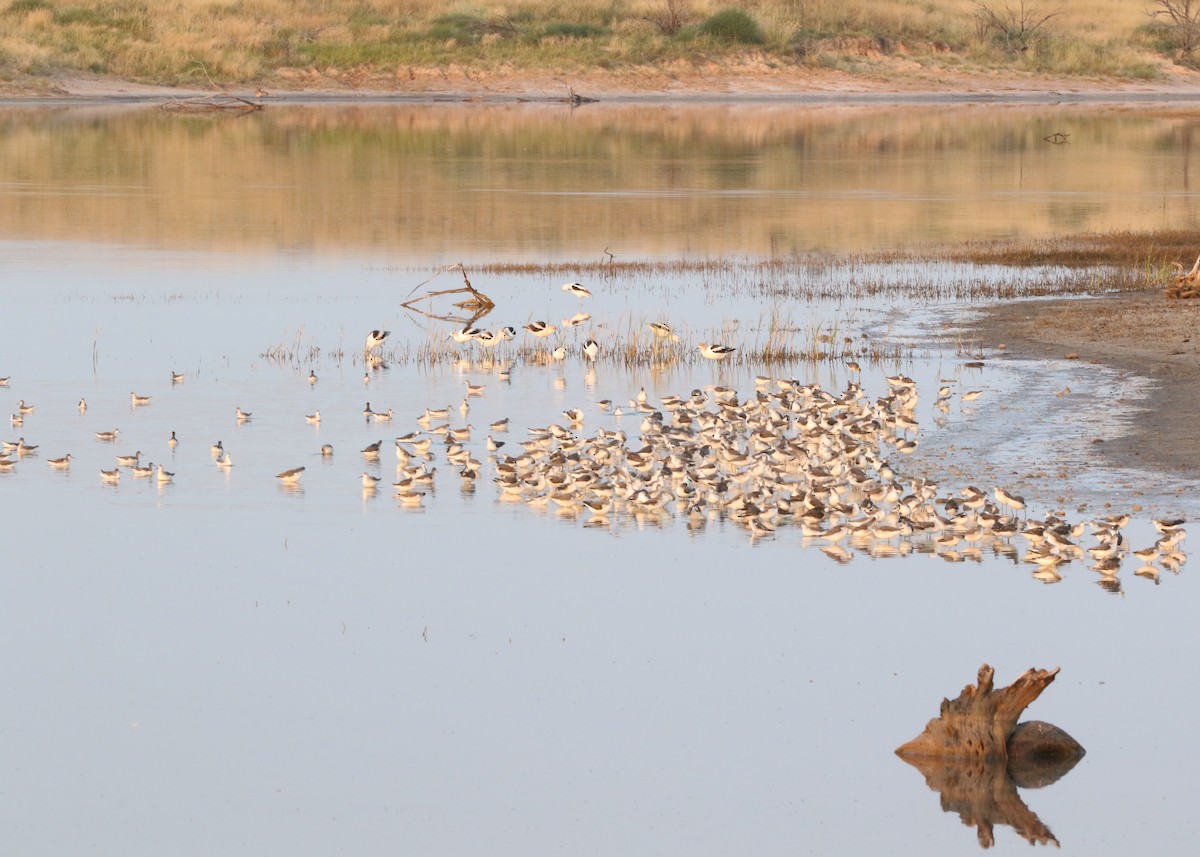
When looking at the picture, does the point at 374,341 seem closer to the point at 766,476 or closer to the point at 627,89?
the point at 766,476

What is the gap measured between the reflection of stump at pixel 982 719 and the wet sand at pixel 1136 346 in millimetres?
6589

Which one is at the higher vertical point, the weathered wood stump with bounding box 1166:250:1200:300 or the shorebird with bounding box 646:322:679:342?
the weathered wood stump with bounding box 1166:250:1200:300

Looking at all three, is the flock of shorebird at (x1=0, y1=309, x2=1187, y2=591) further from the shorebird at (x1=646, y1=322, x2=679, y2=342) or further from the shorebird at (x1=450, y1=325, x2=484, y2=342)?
the shorebird at (x1=450, y1=325, x2=484, y2=342)

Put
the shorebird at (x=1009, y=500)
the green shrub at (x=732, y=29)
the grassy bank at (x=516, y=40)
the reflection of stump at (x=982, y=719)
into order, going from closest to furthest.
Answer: the reflection of stump at (x=982, y=719), the shorebird at (x=1009, y=500), the grassy bank at (x=516, y=40), the green shrub at (x=732, y=29)

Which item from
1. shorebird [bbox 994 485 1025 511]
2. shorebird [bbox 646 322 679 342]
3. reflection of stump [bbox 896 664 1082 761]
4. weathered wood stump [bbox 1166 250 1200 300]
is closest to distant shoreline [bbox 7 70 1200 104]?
weathered wood stump [bbox 1166 250 1200 300]

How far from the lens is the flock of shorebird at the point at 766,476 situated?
13.4 meters

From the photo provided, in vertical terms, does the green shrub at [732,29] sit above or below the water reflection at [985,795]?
above

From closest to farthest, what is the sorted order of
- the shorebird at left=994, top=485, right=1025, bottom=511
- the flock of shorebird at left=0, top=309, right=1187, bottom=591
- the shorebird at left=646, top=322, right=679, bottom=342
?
the flock of shorebird at left=0, top=309, right=1187, bottom=591, the shorebird at left=994, top=485, right=1025, bottom=511, the shorebird at left=646, top=322, right=679, bottom=342

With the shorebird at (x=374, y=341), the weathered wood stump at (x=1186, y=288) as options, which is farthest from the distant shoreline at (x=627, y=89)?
the weathered wood stump at (x=1186, y=288)

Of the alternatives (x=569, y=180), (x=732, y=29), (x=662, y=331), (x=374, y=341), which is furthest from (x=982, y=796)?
(x=732, y=29)

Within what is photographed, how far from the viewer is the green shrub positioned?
88.2 metres

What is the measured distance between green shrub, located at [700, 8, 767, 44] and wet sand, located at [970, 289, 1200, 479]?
207ft

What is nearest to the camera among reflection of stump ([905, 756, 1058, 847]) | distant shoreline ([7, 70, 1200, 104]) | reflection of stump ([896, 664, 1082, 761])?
reflection of stump ([905, 756, 1058, 847])

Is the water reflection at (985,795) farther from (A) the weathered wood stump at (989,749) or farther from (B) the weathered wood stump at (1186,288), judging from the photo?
(B) the weathered wood stump at (1186,288)
